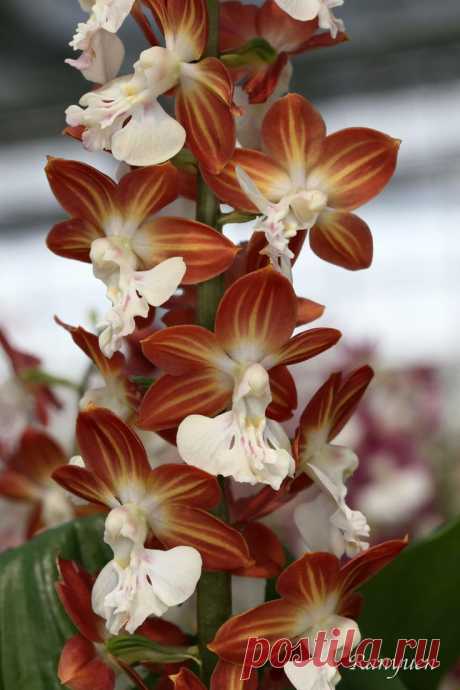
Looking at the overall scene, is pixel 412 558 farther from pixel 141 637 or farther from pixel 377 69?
pixel 377 69

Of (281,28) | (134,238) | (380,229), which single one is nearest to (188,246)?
(134,238)

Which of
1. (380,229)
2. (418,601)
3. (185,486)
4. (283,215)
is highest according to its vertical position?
(380,229)

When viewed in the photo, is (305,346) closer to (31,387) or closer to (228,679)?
(228,679)

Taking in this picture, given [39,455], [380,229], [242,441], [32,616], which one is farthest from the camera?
[380,229]

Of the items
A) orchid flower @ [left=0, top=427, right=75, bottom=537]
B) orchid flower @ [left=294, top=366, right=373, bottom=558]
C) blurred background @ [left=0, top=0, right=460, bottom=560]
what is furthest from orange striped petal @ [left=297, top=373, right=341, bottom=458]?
blurred background @ [left=0, top=0, right=460, bottom=560]

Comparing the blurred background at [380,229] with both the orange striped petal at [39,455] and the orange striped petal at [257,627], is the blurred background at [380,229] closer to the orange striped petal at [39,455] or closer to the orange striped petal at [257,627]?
the orange striped petal at [39,455]

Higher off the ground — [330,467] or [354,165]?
[354,165]

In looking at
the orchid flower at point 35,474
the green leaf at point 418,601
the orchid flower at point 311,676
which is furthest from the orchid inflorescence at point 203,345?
the orchid flower at point 35,474

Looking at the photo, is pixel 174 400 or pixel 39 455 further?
pixel 39 455

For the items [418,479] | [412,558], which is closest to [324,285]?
[418,479]
